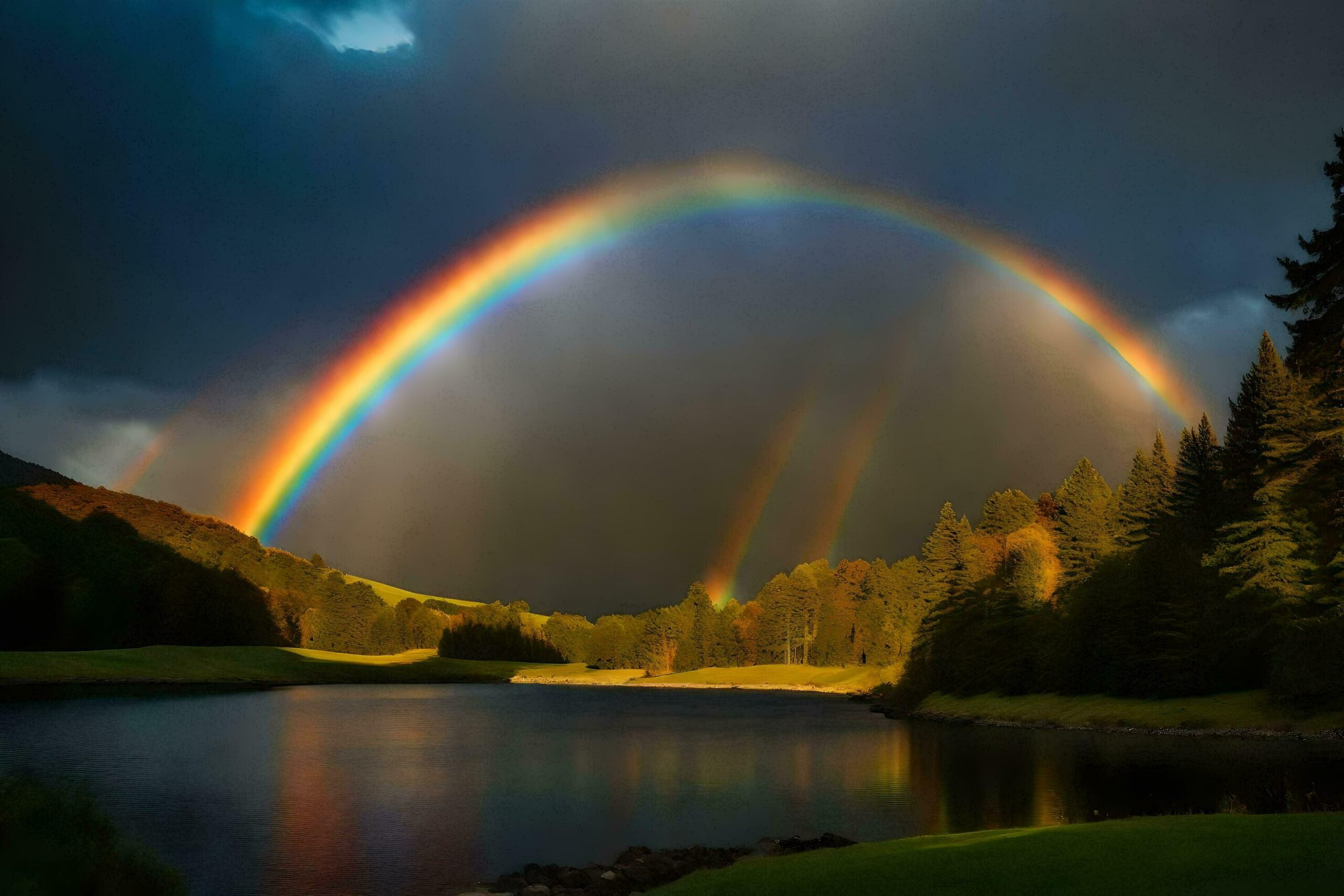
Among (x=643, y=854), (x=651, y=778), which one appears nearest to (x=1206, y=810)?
(x=643, y=854)

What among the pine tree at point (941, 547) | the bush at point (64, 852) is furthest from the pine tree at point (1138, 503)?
the bush at point (64, 852)

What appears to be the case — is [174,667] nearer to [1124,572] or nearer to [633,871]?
[1124,572]

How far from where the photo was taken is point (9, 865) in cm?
1694

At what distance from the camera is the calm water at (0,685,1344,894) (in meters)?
32.6

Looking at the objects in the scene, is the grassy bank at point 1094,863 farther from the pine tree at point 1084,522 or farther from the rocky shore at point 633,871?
the pine tree at point 1084,522

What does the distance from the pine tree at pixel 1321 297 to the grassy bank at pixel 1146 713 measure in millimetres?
27425

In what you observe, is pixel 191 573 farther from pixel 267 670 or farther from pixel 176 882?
pixel 176 882

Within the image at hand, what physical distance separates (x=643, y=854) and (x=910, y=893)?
1400 centimetres

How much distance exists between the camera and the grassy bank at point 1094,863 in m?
16.8

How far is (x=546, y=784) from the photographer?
50000 mm

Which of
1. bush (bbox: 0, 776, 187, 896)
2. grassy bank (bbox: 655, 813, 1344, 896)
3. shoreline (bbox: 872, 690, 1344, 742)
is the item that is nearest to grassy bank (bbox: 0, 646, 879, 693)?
shoreline (bbox: 872, 690, 1344, 742)

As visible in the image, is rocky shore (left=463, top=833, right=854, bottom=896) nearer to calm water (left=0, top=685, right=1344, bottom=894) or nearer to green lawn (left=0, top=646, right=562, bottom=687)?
calm water (left=0, top=685, right=1344, bottom=894)

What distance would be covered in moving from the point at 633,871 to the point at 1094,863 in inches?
502

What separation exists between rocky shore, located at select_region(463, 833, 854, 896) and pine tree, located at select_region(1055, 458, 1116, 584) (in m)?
71.0
